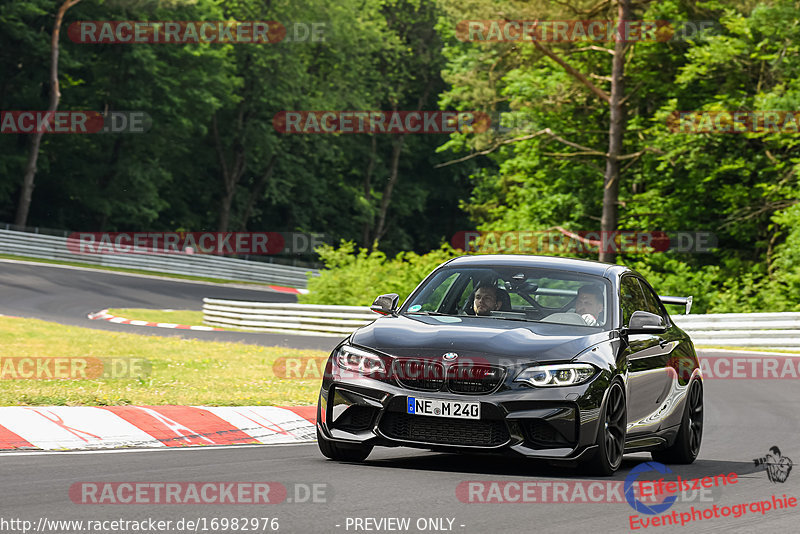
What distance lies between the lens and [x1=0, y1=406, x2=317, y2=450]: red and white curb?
945 centimetres

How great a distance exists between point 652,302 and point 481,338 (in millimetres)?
2770

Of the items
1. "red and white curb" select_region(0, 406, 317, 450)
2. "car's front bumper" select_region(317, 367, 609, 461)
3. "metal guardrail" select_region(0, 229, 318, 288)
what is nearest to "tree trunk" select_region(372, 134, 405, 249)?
"metal guardrail" select_region(0, 229, 318, 288)

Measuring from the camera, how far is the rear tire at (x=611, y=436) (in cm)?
819

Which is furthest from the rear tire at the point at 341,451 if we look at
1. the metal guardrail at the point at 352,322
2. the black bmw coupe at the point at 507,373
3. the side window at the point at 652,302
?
the metal guardrail at the point at 352,322

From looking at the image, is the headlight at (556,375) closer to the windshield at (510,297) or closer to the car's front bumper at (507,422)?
the car's front bumper at (507,422)

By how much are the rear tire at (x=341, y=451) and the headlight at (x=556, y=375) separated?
137cm

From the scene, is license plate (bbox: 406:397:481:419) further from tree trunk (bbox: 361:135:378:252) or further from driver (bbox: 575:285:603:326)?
tree trunk (bbox: 361:135:378:252)

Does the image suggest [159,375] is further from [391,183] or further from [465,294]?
[391,183]

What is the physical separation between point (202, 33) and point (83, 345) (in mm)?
45189

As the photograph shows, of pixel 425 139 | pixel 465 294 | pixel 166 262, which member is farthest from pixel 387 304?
pixel 425 139

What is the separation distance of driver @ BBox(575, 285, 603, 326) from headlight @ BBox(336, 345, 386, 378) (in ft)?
5.76

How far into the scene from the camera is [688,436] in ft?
33.2

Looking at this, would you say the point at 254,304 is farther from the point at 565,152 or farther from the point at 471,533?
the point at 471,533

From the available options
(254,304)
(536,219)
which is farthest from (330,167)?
(254,304)
